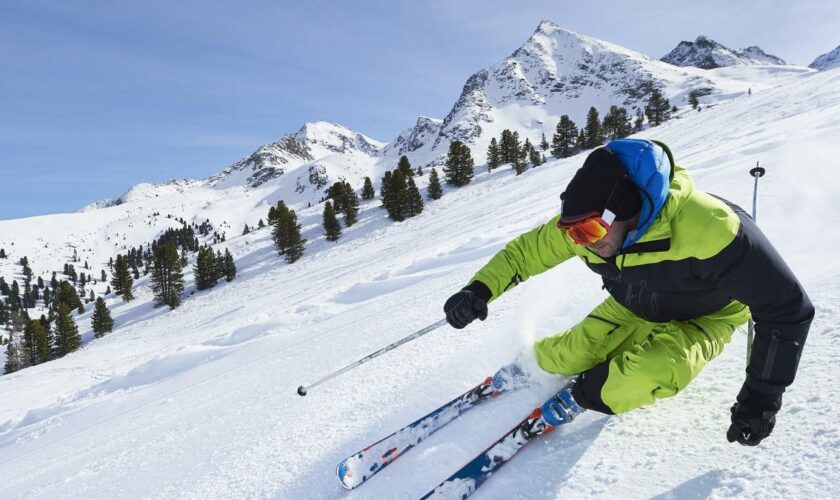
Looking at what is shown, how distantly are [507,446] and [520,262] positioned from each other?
4.40 feet

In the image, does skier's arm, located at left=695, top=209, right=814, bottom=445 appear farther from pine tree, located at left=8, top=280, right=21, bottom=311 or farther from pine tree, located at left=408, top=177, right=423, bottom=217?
pine tree, located at left=8, top=280, right=21, bottom=311

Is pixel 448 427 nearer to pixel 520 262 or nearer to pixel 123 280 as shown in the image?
pixel 520 262

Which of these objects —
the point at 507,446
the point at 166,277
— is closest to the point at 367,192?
the point at 166,277

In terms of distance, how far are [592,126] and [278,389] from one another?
63.1 m

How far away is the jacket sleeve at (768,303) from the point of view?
1.91 metres

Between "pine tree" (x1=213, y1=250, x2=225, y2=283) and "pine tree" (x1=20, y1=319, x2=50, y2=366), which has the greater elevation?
"pine tree" (x1=213, y1=250, x2=225, y2=283)

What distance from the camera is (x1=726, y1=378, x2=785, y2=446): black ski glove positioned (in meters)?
1.94

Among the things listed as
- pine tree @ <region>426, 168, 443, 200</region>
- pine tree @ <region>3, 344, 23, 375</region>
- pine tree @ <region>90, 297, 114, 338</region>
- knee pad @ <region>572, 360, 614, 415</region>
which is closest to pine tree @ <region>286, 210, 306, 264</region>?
pine tree @ <region>426, 168, 443, 200</region>

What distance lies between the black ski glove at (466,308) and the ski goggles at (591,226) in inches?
44.2

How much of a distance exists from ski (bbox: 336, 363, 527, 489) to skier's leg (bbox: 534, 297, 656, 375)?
0.40 meters

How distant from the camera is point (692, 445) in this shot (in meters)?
2.17

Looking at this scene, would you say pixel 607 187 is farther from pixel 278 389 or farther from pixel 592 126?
pixel 592 126

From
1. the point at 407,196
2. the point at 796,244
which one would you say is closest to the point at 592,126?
the point at 407,196

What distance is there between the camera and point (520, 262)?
3.28m
